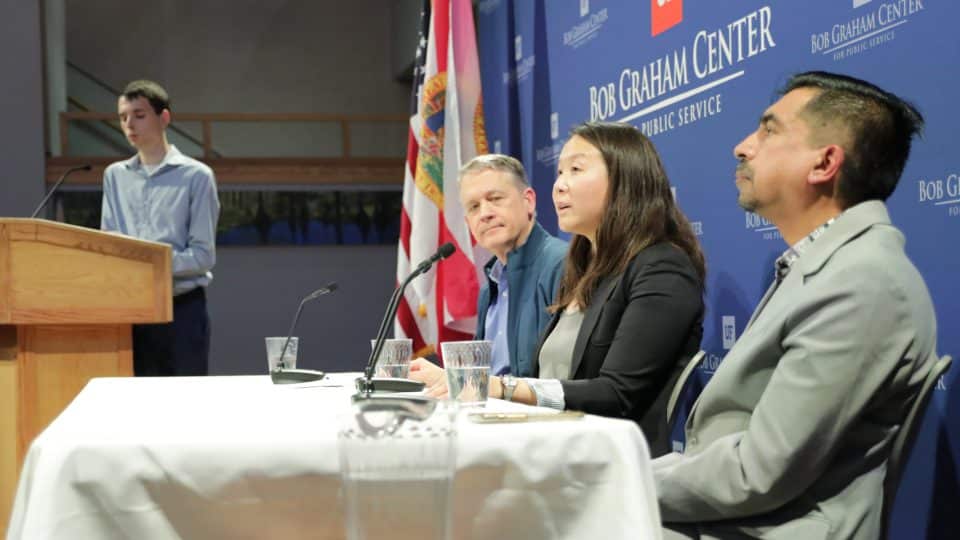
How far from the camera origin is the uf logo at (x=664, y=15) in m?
3.65

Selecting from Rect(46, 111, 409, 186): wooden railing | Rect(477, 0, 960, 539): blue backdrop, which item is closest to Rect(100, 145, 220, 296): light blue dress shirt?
Rect(477, 0, 960, 539): blue backdrop

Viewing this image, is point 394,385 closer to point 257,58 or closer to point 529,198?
point 529,198

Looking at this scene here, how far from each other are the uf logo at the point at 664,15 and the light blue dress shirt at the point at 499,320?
3.31 feet

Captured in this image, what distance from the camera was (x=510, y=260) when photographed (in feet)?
10.8

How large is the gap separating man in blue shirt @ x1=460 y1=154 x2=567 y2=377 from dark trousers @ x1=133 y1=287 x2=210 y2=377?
4.77ft

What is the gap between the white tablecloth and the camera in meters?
1.37

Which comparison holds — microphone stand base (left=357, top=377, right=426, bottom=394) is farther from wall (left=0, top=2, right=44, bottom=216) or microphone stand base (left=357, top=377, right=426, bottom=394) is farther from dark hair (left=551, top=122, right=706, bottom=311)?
wall (left=0, top=2, right=44, bottom=216)

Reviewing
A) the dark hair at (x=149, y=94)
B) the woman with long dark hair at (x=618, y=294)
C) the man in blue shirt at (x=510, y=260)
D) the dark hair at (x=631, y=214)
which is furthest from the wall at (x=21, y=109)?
the dark hair at (x=631, y=214)

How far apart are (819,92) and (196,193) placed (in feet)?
10.1

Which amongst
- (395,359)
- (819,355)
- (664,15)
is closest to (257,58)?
(664,15)

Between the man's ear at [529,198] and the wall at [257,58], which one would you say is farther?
the wall at [257,58]

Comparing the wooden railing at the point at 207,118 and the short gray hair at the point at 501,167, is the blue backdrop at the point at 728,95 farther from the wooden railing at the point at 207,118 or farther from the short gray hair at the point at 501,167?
the wooden railing at the point at 207,118

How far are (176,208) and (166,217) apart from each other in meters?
0.06

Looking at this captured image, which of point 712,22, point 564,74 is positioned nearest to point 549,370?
point 712,22
